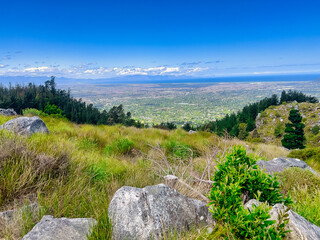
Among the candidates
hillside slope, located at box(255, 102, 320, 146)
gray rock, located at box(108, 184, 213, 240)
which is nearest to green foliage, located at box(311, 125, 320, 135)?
hillside slope, located at box(255, 102, 320, 146)

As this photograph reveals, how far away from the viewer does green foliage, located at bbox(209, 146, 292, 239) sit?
70.9 inches

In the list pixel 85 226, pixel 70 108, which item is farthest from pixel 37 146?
pixel 70 108

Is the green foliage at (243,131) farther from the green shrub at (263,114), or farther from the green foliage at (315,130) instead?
the green foliage at (315,130)

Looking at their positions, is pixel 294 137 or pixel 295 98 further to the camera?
pixel 295 98

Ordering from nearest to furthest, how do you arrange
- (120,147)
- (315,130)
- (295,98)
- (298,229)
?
(298,229) < (120,147) < (315,130) < (295,98)

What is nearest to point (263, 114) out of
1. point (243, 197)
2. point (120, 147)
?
point (120, 147)

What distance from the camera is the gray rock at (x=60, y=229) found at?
6.70 ft

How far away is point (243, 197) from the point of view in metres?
2.57

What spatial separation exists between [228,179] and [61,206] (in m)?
2.40

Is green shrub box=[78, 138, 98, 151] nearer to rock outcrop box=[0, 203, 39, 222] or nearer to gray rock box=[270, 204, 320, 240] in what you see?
rock outcrop box=[0, 203, 39, 222]

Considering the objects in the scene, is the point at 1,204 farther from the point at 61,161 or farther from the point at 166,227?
the point at 166,227

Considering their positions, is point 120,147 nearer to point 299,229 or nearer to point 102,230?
point 102,230

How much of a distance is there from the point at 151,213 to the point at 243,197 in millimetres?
1259

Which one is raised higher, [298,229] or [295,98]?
[298,229]
